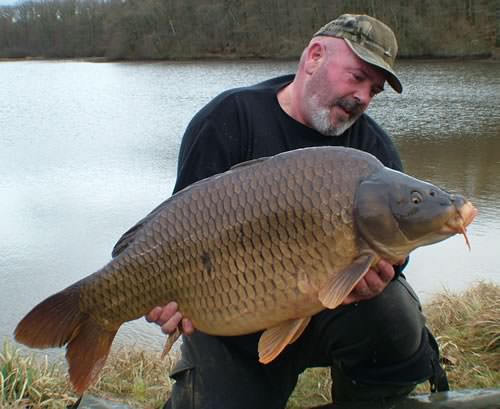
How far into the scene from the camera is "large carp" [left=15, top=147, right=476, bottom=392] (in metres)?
1.37

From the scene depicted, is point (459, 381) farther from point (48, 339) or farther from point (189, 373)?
point (48, 339)

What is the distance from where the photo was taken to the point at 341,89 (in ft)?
6.17

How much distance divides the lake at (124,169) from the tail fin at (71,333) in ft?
4.70

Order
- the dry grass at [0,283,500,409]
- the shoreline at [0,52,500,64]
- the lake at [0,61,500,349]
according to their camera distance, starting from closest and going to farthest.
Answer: the dry grass at [0,283,500,409], the lake at [0,61,500,349], the shoreline at [0,52,500,64]

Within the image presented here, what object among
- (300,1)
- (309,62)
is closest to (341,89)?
(309,62)

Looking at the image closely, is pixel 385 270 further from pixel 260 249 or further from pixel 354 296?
pixel 260 249

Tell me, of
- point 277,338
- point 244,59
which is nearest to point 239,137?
point 277,338

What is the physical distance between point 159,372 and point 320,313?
86 centimetres

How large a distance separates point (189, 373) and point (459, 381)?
3.15ft

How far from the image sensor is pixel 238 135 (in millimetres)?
1887

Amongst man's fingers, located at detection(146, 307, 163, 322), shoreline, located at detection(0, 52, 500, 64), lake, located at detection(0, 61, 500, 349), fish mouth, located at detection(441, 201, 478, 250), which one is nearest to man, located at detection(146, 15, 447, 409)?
man's fingers, located at detection(146, 307, 163, 322)

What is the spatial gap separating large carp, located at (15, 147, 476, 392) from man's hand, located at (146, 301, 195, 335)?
0.06 ft

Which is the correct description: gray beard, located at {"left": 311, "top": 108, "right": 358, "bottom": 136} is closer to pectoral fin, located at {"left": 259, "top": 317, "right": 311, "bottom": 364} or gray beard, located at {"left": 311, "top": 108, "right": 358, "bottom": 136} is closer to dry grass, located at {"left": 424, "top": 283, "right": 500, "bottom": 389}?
pectoral fin, located at {"left": 259, "top": 317, "right": 311, "bottom": 364}

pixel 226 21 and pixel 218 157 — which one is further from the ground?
pixel 218 157
